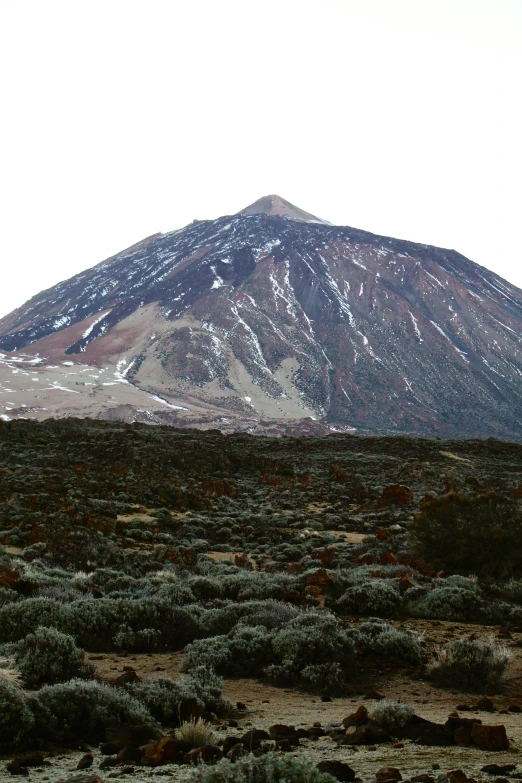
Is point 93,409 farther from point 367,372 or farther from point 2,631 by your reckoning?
point 2,631

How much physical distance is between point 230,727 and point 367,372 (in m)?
143

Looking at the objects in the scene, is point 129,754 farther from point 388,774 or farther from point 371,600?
point 371,600

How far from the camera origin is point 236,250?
200 m

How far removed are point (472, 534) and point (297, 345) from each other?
14156 centimetres

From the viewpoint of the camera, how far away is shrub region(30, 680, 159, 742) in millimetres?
4555

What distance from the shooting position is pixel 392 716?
4.82 meters

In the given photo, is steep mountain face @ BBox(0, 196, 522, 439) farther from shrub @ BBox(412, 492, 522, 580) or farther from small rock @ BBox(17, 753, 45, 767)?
small rock @ BBox(17, 753, 45, 767)

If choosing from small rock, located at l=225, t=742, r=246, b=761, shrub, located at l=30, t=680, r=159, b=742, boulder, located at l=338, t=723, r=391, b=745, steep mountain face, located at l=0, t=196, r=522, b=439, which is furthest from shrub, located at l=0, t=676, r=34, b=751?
steep mountain face, located at l=0, t=196, r=522, b=439

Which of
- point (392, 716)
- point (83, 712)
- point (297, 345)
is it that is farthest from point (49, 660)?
point (297, 345)

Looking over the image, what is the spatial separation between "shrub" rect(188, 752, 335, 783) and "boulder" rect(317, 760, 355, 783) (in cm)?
28

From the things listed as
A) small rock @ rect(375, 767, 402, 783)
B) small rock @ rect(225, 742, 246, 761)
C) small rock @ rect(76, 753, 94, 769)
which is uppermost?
small rock @ rect(375, 767, 402, 783)

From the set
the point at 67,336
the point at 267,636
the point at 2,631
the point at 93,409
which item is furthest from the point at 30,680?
the point at 67,336

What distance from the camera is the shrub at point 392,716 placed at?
15.6 ft

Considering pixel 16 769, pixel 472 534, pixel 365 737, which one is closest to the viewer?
pixel 16 769
